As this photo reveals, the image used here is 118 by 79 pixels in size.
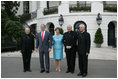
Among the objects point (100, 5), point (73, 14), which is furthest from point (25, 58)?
point (100, 5)

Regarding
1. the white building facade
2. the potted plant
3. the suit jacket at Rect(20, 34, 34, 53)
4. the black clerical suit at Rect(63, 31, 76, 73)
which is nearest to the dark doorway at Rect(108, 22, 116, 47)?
the white building facade

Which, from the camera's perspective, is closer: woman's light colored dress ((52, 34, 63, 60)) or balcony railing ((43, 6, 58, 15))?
woman's light colored dress ((52, 34, 63, 60))

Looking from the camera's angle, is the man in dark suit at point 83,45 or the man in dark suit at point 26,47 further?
the man in dark suit at point 26,47

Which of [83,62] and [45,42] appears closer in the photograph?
[83,62]

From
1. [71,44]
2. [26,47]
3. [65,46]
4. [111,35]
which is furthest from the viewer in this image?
[111,35]

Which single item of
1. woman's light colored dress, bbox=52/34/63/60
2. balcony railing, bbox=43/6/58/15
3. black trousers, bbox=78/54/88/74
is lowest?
black trousers, bbox=78/54/88/74

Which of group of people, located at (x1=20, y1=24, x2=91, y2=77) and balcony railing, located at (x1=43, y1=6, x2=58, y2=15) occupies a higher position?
balcony railing, located at (x1=43, y1=6, x2=58, y2=15)

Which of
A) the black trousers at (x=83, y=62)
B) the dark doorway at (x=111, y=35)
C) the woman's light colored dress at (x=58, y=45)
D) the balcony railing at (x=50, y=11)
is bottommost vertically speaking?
the dark doorway at (x=111, y=35)

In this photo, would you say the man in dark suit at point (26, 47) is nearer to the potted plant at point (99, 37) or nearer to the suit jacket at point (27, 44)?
the suit jacket at point (27, 44)

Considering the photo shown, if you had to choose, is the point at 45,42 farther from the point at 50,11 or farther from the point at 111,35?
the point at 111,35

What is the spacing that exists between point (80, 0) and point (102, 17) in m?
3.36

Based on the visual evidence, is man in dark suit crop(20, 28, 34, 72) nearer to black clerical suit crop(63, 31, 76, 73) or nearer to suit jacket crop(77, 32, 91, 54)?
black clerical suit crop(63, 31, 76, 73)

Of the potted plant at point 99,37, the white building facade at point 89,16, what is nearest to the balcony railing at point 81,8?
the white building facade at point 89,16

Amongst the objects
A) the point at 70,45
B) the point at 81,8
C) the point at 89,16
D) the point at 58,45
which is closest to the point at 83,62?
the point at 70,45
